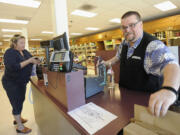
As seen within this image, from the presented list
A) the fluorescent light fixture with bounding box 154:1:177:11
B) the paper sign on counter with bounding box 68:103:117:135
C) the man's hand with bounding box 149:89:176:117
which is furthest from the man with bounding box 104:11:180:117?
the fluorescent light fixture with bounding box 154:1:177:11

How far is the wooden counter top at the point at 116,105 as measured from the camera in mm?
634

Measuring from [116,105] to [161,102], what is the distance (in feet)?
1.37

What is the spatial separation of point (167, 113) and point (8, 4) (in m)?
4.04

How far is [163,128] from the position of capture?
1.54 ft

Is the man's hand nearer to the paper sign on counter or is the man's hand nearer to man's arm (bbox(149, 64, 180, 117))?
man's arm (bbox(149, 64, 180, 117))

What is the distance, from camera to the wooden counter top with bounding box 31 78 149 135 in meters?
0.63

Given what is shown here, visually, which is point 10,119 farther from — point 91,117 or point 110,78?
point 91,117

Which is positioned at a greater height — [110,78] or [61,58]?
[61,58]

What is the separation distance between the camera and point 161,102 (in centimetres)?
50

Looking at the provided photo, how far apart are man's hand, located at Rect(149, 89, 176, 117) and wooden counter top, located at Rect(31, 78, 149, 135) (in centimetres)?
23

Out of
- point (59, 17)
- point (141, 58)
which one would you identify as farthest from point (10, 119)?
point (141, 58)

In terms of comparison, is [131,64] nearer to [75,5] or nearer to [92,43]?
[75,5]

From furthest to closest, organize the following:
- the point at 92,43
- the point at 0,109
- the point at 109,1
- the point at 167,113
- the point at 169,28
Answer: the point at 92,43
the point at 169,28
the point at 109,1
the point at 0,109
the point at 167,113

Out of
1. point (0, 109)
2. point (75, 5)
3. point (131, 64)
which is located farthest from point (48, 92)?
point (75, 5)
